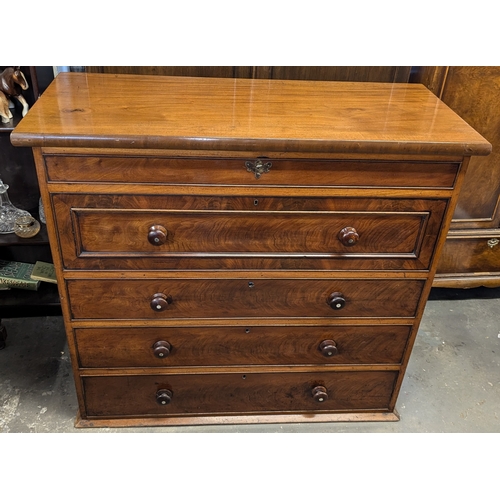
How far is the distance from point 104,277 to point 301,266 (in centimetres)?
59

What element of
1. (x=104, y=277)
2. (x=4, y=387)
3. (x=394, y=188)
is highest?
(x=394, y=188)

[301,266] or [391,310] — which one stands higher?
[301,266]

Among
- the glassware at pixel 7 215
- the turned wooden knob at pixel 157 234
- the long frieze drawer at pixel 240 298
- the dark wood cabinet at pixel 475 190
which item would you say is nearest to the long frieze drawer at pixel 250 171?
the turned wooden knob at pixel 157 234

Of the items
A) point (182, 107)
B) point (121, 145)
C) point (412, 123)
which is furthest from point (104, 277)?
point (412, 123)

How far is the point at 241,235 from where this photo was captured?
1.50 m

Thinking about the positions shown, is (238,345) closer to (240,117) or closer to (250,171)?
(250,171)

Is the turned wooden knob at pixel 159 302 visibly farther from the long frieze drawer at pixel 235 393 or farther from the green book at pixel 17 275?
the green book at pixel 17 275

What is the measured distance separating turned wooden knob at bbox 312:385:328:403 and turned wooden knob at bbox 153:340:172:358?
1.76 feet

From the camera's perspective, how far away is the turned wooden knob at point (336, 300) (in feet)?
5.31

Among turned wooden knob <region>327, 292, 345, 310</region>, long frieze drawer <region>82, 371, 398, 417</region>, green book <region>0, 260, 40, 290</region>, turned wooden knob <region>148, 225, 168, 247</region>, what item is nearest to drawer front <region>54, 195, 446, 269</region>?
turned wooden knob <region>148, 225, 168, 247</region>

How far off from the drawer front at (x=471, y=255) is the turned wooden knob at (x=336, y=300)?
86cm

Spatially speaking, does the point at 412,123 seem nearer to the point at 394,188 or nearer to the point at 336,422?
the point at 394,188

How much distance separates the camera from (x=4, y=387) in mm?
1972

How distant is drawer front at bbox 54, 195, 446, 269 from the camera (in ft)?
4.69
